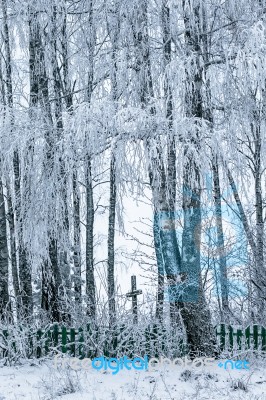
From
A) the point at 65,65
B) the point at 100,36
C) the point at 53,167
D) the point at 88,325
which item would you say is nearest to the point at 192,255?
the point at 88,325

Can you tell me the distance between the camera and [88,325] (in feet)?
28.7

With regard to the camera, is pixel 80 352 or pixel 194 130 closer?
pixel 194 130

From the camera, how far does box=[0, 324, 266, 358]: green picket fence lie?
8617 mm

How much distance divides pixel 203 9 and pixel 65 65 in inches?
173

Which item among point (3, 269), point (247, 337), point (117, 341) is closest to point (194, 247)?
point (247, 337)

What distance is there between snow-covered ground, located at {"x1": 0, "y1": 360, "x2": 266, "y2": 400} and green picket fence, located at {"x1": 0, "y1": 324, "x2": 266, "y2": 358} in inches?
17.3

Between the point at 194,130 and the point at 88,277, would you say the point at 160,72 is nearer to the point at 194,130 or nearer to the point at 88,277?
the point at 194,130

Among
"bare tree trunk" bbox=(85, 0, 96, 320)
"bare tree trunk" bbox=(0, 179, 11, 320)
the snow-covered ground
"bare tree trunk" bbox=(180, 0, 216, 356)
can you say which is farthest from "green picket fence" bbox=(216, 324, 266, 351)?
"bare tree trunk" bbox=(0, 179, 11, 320)

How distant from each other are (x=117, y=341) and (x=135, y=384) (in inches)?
45.5

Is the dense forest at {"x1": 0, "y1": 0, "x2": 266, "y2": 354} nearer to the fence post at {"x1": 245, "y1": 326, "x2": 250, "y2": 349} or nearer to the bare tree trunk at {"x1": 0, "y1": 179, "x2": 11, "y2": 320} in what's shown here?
the bare tree trunk at {"x1": 0, "y1": 179, "x2": 11, "y2": 320}

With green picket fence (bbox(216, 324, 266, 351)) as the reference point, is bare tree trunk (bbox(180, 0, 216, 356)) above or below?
above

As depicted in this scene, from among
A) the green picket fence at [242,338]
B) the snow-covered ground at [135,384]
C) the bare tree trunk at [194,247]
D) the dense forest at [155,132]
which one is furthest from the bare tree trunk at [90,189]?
the green picket fence at [242,338]

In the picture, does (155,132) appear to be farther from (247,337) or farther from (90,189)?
(247,337)

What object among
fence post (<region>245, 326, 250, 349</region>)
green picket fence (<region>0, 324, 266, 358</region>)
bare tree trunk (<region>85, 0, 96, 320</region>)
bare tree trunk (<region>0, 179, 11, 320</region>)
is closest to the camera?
green picket fence (<region>0, 324, 266, 358</region>)
